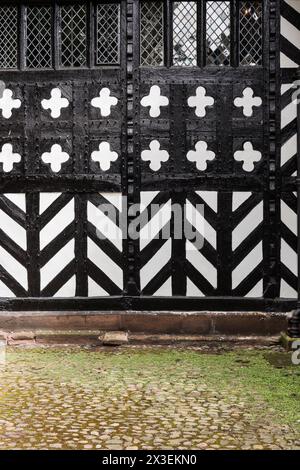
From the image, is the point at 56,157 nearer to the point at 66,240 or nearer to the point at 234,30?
the point at 66,240

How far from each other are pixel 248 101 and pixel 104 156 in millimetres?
1659

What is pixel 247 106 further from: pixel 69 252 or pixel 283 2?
pixel 69 252

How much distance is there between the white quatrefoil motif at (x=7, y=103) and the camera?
7.96 m

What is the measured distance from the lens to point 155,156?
7.86 m

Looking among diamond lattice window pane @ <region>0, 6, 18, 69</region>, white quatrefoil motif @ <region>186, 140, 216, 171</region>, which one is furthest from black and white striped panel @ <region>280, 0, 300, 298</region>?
diamond lattice window pane @ <region>0, 6, 18, 69</region>

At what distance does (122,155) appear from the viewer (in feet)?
25.9

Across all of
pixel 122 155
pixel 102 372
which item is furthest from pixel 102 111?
pixel 102 372

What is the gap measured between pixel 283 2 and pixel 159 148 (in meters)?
2.02

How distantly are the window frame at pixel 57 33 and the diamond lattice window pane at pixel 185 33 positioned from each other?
0.58m

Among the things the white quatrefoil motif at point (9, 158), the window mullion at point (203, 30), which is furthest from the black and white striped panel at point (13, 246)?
the window mullion at point (203, 30)

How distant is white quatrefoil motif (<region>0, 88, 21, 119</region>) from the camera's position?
313 inches

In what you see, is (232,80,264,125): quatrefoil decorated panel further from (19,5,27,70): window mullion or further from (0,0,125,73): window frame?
(19,5,27,70): window mullion

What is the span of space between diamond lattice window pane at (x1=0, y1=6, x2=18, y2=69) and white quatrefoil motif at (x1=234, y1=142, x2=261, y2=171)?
8.66ft

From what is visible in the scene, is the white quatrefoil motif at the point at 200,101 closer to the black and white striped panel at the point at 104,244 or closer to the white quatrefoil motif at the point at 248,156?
the white quatrefoil motif at the point at 248,156
